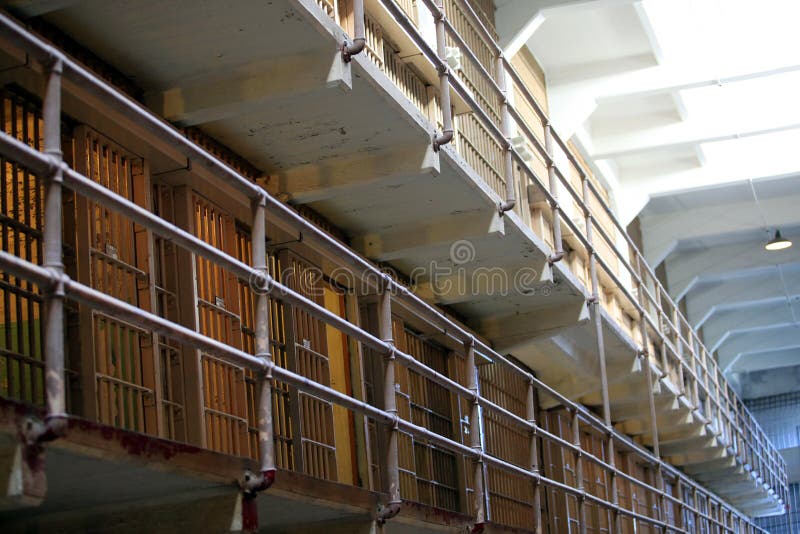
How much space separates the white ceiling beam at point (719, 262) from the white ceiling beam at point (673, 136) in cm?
458

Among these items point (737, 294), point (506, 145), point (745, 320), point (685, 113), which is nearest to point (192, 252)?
point (506, 145)

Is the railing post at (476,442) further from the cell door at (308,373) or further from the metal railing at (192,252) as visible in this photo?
the cell door at (308,373)

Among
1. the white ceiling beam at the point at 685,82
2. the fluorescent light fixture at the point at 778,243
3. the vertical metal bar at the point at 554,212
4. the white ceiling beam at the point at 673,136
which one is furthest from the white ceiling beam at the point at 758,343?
the vertical metal bar at the point at 554,212

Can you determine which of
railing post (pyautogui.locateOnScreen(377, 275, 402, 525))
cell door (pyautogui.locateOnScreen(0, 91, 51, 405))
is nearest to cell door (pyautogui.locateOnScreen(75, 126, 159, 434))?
cell door (pyautogui.locateOnScreen(0, 91, 51, 405))

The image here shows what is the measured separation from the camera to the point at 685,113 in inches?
603

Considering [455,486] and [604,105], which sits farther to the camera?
[604,105]

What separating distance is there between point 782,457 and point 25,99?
1030 inches

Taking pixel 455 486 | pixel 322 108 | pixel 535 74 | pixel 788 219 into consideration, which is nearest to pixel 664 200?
pixel 788 219

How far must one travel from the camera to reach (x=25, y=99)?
5.86m

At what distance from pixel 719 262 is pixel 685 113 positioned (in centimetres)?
541

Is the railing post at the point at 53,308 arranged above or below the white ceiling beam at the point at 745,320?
below

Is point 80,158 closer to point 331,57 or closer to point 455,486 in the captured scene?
point 331,57

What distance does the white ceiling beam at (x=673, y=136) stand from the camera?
1519 cm

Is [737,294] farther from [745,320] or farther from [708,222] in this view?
[708,222]
